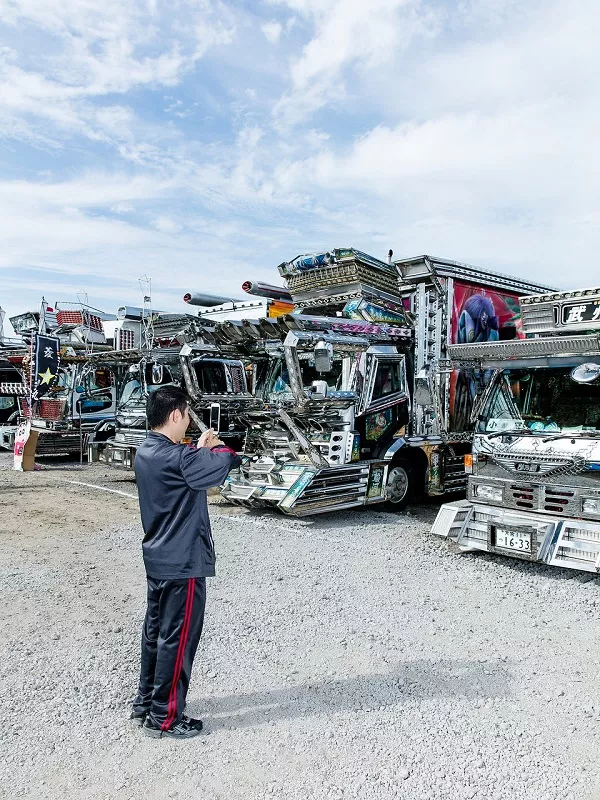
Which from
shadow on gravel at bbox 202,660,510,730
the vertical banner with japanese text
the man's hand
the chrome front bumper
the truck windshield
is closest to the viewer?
the man's hand

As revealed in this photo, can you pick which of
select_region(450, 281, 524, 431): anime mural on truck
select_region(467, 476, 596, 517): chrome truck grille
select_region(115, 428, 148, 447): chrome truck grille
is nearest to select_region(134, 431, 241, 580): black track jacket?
select_region(467, 476, 596, 517): chrome truck grille

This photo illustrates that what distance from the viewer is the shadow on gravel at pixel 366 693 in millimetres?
3711

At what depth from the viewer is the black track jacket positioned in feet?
11.0

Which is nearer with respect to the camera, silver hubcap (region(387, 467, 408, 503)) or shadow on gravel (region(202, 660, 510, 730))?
shadow on gravel (region(202, 660, 510, 730))

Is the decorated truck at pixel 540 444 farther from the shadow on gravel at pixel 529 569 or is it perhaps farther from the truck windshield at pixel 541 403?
the shadow on gravel at pixel 529 569

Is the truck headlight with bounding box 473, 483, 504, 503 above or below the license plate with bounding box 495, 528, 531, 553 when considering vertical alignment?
above

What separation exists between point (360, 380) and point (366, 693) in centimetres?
535

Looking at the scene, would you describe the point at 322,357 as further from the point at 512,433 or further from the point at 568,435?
the point at 568,435

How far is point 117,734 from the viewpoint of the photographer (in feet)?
11.4

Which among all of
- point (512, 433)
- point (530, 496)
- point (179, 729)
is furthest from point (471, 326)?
point (179, 729)

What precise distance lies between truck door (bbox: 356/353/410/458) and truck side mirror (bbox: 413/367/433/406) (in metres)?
0.25

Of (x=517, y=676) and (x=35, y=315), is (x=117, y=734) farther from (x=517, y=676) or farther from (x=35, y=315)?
(x=35, y=315)

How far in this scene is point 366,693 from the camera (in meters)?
3.95

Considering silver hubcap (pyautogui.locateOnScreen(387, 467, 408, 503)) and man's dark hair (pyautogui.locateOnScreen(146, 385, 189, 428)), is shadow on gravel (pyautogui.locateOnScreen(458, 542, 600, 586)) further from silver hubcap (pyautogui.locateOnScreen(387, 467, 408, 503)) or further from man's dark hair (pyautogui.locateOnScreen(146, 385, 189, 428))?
man's dark hair (pyautogui.locateOnScreen(146, 385, 189, 428))
